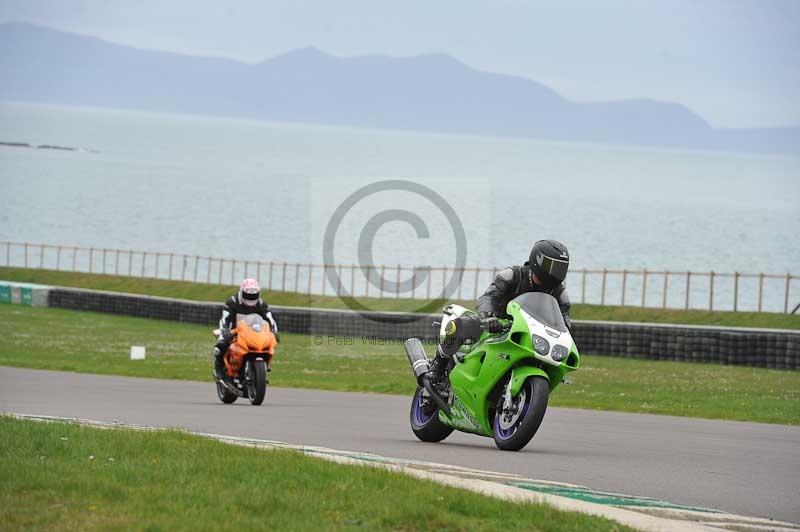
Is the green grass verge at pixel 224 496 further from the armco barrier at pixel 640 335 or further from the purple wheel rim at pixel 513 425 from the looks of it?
the armco barrier at pixel 640 335

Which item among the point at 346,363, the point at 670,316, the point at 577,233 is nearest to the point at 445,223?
the point at 577,233

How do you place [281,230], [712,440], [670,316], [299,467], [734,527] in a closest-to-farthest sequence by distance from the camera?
1. [734,527]
2. [299,467]
3. [712,440]
4. [670,316]
5. [281,230]

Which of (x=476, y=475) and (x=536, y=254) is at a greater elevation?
(x=536, y=254)

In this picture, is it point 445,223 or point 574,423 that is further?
point 445,223

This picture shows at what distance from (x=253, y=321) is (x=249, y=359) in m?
0.55

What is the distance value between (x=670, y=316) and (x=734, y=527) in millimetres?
40751

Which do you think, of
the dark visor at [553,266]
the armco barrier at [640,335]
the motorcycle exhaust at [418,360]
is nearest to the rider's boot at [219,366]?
the motorcycle exhaust at [418,360]

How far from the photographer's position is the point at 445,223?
583 ft

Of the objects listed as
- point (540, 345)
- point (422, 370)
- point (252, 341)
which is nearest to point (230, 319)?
point (252, 341)

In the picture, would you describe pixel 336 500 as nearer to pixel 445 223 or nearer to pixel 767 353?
pixel 767 353

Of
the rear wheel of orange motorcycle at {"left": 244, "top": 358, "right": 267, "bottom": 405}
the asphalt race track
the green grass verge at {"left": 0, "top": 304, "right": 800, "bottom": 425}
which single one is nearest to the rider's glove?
the asphalt race track

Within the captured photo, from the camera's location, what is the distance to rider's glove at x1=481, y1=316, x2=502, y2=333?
40.7 feet

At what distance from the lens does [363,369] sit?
107 feet
